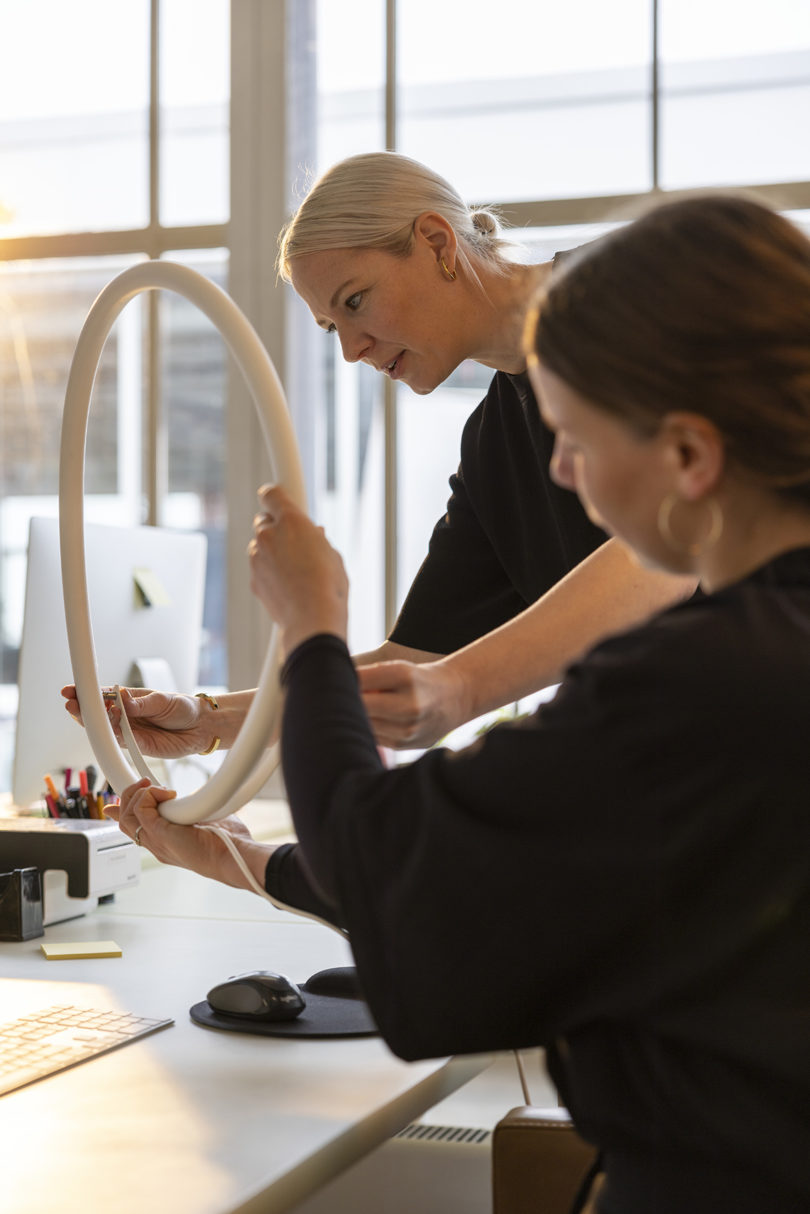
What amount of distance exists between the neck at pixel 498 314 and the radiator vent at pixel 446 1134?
1.15m

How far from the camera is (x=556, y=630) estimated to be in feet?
3.86

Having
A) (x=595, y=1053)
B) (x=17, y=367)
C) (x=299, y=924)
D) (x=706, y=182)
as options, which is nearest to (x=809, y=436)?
(x=595, y=1053)

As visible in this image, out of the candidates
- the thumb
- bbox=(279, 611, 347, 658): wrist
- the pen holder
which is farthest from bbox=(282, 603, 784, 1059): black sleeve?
the pen holder

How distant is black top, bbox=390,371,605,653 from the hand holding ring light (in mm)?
503

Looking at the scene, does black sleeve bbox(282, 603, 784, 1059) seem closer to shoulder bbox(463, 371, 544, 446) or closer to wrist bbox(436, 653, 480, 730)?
wrist bbox(436, 653, 480, 730)

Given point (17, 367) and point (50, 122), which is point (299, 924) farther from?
point (50, 122)

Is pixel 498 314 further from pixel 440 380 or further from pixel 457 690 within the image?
pixel 457 690

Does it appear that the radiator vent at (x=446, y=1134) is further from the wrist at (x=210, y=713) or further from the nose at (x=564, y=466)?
the nose at (x=564, y=466)

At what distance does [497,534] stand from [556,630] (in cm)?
53

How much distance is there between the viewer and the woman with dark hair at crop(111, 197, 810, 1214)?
0.66 metres

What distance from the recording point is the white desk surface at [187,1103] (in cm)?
90

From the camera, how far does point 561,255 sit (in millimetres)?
1492

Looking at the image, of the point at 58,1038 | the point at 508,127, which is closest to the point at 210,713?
the point at 58,1038

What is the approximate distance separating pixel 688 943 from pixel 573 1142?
0.76m
